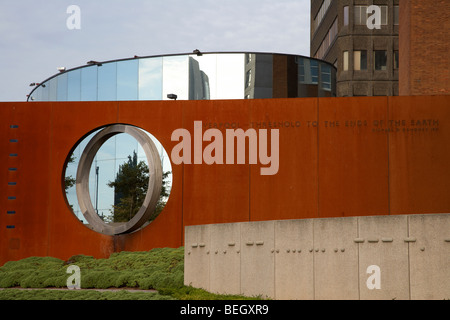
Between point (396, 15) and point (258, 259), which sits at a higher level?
point (396, 15)

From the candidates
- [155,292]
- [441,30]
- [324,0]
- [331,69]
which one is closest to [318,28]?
[324,0]

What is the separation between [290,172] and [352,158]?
1.97 m

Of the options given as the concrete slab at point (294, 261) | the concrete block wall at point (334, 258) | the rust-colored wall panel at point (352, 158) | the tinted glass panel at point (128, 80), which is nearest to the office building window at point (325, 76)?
the tinted glass panel at point (128, 80)

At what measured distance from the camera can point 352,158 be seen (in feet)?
70.0

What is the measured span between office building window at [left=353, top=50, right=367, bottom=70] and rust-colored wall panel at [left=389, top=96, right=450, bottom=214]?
43.6 meters

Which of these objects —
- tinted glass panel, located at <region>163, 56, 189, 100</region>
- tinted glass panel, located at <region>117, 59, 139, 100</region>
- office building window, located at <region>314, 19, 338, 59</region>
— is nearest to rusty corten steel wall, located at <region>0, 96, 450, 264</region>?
tinted glass panel, located at <region>163, 56, 189, 100</region>

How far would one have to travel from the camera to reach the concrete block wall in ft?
38.0

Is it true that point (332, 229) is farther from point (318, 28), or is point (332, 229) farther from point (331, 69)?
point (318, 28)

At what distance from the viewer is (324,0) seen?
6981 centimetres

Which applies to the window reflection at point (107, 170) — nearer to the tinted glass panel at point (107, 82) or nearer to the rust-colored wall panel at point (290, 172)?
the rust-colored wall panel at point (290, 172)

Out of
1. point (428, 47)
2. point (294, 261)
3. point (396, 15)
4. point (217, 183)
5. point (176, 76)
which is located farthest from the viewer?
point (396, 15)

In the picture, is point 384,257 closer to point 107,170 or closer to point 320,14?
point 107,170

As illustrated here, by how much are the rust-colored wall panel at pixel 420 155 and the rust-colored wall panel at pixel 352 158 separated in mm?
330

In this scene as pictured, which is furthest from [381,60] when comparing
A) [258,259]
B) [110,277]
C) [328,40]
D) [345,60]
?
[258,259]
